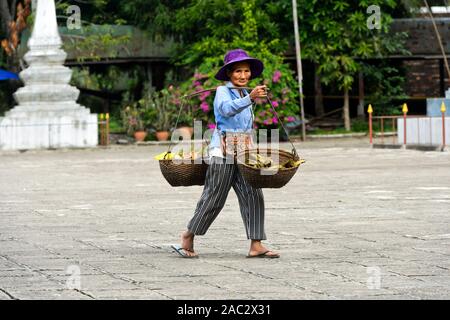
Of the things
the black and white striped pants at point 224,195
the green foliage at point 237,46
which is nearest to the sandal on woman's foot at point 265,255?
the black and white striped pants at point 224,195

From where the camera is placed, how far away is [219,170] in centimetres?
1047

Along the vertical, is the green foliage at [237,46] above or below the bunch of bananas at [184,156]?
above

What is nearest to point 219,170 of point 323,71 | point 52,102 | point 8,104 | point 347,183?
point 347,183

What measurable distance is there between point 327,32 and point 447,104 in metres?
5.26

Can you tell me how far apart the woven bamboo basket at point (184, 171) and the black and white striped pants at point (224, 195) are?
0.12 meters

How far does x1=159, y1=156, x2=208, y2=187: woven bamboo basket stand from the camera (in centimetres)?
1065

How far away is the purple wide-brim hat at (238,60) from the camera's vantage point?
10.5m

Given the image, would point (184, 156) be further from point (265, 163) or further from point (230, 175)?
→ point (265, 163)

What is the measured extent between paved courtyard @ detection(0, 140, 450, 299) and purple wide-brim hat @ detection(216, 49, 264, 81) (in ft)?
4.73

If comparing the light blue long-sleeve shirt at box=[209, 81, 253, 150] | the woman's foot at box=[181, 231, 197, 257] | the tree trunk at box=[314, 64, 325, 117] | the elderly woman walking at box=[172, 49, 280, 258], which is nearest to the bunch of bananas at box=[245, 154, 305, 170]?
the elderly woman walking at box=[172, 49, 280, 258]

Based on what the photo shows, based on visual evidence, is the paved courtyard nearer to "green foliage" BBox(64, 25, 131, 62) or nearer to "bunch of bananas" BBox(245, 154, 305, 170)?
"bunch of bananas" BBox(245, 154, 305, 170)

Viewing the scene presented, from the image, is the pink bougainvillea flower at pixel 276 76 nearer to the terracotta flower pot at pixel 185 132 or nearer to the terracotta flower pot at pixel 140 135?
the terracotta flower pot at pixel 185 132
